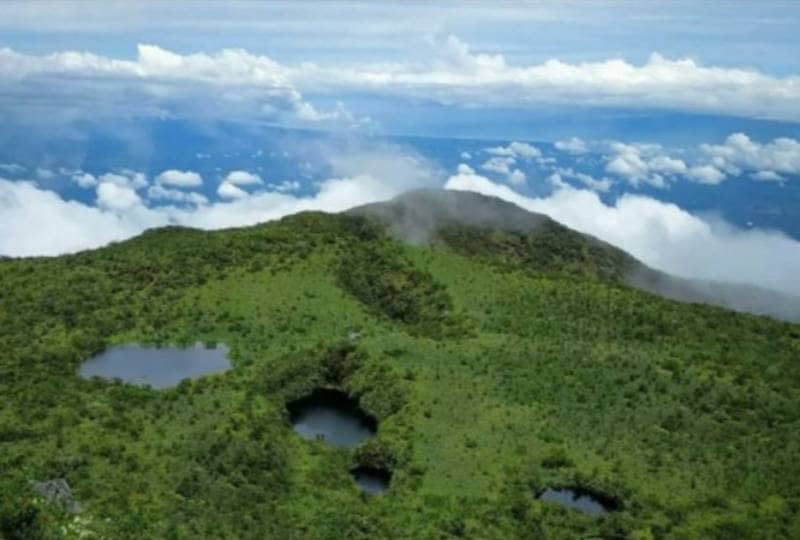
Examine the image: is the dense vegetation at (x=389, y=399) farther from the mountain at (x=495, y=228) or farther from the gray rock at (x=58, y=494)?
the mountain at (x=495, y=228)

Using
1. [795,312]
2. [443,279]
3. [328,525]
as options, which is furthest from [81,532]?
[795,312]

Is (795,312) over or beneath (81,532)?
beneath

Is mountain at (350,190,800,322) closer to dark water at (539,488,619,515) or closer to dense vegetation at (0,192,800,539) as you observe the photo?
dense vegetation at (0,192,800,539)

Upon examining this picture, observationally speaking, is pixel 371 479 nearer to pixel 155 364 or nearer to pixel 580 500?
pixel 580 500

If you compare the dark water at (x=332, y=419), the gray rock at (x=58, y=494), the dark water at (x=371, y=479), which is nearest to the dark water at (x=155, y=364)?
the dark water at (x=332, y=419)

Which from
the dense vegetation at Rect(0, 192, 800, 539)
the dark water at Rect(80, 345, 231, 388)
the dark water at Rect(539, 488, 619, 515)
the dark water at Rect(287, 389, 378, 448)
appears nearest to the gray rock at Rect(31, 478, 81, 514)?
the dense vegetation at Rect(0, 192, 800, 539)

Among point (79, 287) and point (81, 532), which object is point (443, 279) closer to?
point (79, 287)

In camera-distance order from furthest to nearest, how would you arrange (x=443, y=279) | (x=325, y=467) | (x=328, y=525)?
(x=443, y=279), (x=325, y=467), (x=328, y=525)
